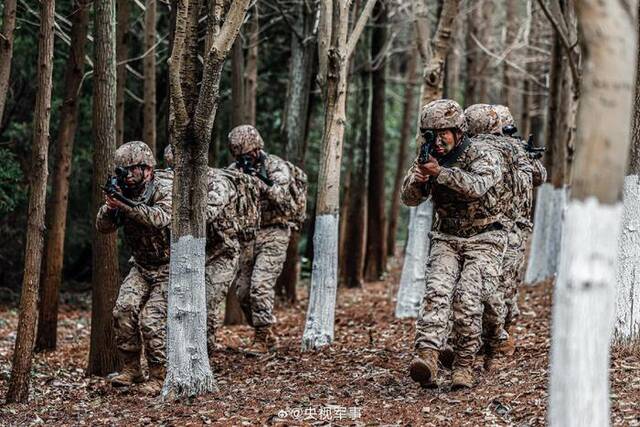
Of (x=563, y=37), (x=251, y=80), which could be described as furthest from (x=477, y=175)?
(x=251, y=80)

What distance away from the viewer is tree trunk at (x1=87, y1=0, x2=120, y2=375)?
10.4 metres

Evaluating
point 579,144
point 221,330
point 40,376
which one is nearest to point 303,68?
point 221,330

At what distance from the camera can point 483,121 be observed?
9.95 meters

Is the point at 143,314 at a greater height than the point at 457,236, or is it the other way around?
the point at 457,236

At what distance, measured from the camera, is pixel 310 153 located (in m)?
25.3

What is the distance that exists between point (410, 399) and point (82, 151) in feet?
42.8

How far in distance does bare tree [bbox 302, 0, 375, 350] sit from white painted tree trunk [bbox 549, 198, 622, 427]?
6.79 meters

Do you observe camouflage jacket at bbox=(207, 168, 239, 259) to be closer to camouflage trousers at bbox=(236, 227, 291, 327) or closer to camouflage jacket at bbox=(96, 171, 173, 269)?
camouflage jacket at bbox=(96, 171, 173, 269)

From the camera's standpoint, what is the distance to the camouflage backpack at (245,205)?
10.6m

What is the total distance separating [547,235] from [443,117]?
1066 centimetres

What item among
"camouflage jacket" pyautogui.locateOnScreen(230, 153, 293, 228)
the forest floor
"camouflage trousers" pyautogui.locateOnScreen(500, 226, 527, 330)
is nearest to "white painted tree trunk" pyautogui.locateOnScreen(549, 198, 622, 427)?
the forest floor

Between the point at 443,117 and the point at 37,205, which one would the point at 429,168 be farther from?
the point at 37,205

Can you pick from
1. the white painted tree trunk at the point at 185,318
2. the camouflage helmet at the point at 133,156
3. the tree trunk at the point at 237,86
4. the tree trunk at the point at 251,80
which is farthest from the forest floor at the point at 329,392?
the tree trunk at the point at 251,80

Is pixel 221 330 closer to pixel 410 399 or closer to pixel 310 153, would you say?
pixel 410 399
